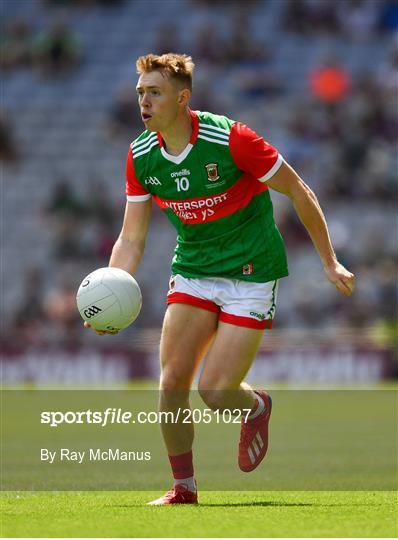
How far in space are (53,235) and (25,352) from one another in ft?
11.7

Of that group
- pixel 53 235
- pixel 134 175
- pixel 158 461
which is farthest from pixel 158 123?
pixel 53 235

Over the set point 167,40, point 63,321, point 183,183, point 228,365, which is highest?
point 167,40

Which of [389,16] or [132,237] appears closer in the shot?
[132,237]

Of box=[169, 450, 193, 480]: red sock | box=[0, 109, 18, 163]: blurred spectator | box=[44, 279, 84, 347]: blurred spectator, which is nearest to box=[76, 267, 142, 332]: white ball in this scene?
box=[169, 450, 193, 480]: red sock

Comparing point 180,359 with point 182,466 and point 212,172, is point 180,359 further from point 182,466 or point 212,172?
point 212,172

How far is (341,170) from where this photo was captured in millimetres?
27219

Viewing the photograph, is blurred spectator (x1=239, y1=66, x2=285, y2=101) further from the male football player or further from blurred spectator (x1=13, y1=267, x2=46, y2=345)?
the male football player

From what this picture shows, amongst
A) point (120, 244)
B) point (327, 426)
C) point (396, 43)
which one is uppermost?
point (396, 43)

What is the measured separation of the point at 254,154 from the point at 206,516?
2.22 m

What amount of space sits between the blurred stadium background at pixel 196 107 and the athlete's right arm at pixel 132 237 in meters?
15.2

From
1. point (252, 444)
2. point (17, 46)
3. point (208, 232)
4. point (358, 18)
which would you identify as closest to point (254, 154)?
point (208, 232)

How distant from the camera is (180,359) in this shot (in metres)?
7.86

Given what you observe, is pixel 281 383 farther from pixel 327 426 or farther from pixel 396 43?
pixel 396 43

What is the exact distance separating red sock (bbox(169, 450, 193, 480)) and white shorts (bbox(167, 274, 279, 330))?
887 millimetres
